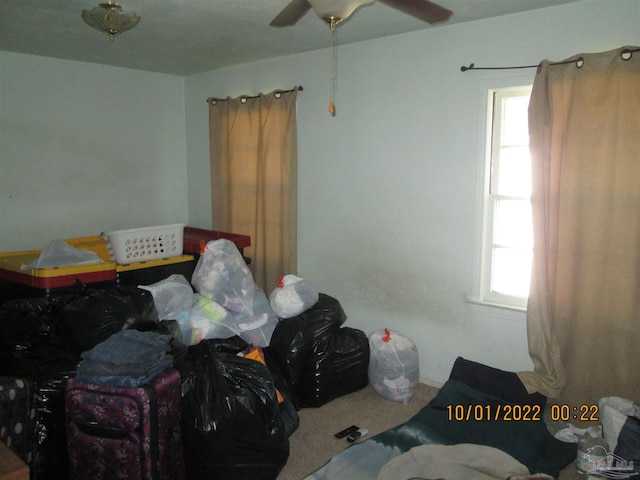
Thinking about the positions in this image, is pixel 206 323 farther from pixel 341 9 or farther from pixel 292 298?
pixel 341 9

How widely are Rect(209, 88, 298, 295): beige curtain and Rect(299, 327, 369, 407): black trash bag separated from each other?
90 centimetres

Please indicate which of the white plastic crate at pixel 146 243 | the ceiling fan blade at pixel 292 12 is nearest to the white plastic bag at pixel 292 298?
the white plastic crate at pixel 146 243

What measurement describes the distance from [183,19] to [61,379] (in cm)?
200

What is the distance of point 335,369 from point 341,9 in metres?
2.03

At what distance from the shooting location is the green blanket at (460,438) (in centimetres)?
229

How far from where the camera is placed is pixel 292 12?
2002 mm

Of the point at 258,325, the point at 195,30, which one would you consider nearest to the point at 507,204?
the point at 258,325

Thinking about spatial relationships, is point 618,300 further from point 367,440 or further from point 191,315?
point 191,315

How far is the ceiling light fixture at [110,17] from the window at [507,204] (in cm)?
203

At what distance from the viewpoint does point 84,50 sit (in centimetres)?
354

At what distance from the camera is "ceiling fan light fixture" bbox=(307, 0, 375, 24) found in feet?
5.49
